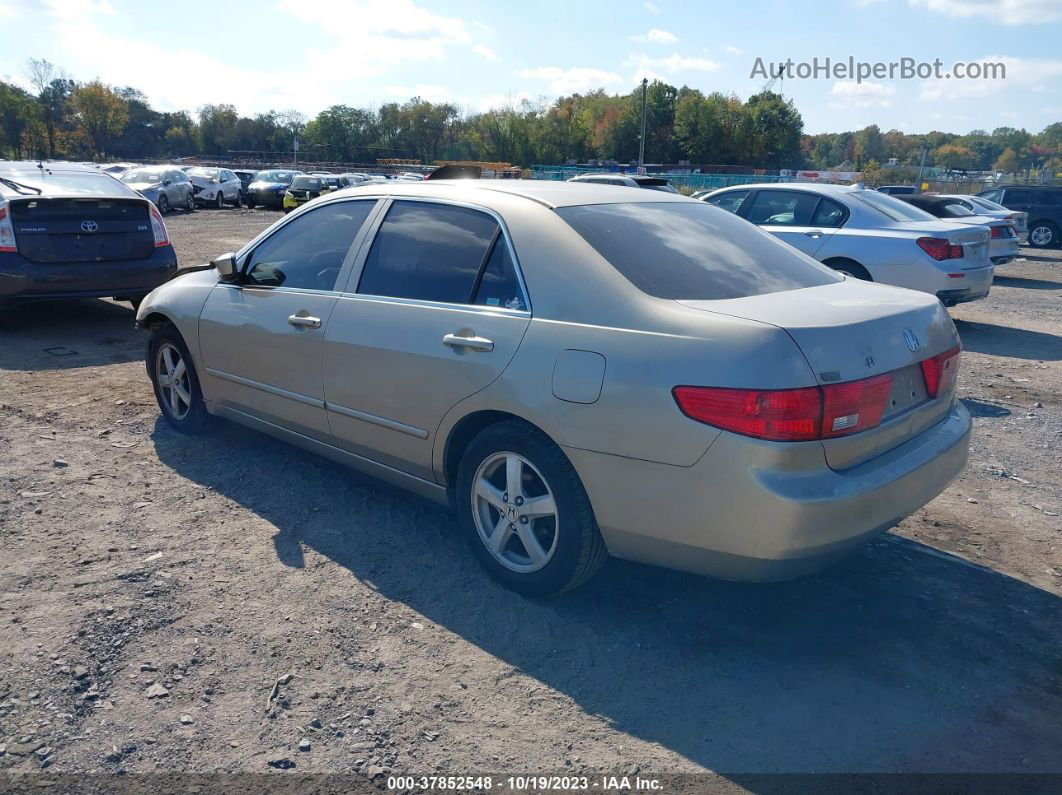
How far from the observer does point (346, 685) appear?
2984mm

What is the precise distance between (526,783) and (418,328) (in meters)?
1.98

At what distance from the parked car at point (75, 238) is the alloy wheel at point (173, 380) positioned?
312cm

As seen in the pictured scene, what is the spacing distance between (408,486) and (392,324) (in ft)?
2.57

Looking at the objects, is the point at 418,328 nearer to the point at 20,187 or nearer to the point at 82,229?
the point at 82,229

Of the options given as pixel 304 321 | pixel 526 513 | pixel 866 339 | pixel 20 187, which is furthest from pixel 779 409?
pixel 20 187

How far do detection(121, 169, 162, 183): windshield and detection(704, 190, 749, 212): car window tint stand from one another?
2476cm

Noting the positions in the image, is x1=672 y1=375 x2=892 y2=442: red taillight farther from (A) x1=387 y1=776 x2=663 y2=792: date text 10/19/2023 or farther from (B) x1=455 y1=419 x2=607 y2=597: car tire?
(A) x1=387 y1=776 x2=663 y2=792: date text 10/19/2023

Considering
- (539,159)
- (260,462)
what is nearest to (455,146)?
(539,159)

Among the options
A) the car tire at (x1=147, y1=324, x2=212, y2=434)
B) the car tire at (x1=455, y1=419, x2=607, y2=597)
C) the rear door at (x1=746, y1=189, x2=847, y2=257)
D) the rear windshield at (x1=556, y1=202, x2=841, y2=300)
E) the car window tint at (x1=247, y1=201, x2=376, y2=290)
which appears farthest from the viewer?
the rear door at (x1=746, y1=189, x2=847, y2=257)

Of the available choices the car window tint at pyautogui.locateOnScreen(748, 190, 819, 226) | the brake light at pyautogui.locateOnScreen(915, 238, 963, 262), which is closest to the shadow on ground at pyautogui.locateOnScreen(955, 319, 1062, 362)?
the brake light at pyautogui.locateOnScreen(915, 238, 963, 262)

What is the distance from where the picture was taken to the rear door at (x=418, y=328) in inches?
139

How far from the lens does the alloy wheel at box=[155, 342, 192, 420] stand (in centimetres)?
541

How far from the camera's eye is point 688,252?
3617mm

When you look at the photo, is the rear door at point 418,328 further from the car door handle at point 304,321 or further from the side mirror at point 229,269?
the side mirror at point 229,269
